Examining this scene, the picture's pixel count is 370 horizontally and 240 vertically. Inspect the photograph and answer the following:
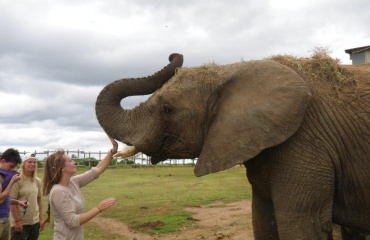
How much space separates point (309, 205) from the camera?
5.64 metres

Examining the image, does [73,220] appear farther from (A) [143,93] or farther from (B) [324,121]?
(B) [324,121]

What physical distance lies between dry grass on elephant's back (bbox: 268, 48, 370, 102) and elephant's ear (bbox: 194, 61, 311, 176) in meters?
0.35

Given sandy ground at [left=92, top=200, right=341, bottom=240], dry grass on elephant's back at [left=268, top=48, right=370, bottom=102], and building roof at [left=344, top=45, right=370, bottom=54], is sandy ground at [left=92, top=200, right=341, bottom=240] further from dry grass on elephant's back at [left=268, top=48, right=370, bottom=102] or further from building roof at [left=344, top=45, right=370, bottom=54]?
building roof at [left=344, top=45, right=370, bottom=54]

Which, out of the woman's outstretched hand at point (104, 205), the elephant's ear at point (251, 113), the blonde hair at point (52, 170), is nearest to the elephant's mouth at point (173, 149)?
the elephant's ear at point (251, 113)

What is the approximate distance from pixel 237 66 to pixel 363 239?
15.3 ft

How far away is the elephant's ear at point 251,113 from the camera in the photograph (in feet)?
18.7

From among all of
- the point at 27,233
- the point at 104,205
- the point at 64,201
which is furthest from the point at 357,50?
the point at 64,201

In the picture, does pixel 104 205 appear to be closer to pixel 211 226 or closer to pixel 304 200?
pixel 304 200

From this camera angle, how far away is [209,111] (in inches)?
247

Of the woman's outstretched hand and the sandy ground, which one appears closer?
the woman's outstretched hand

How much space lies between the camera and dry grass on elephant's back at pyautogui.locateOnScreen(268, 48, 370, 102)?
20.2 ft

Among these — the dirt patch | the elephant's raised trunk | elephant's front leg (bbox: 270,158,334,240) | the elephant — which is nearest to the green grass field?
the dirt patch

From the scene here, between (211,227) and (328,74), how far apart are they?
27.0 ft

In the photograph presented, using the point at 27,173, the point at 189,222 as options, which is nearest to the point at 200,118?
the point at 27,173
